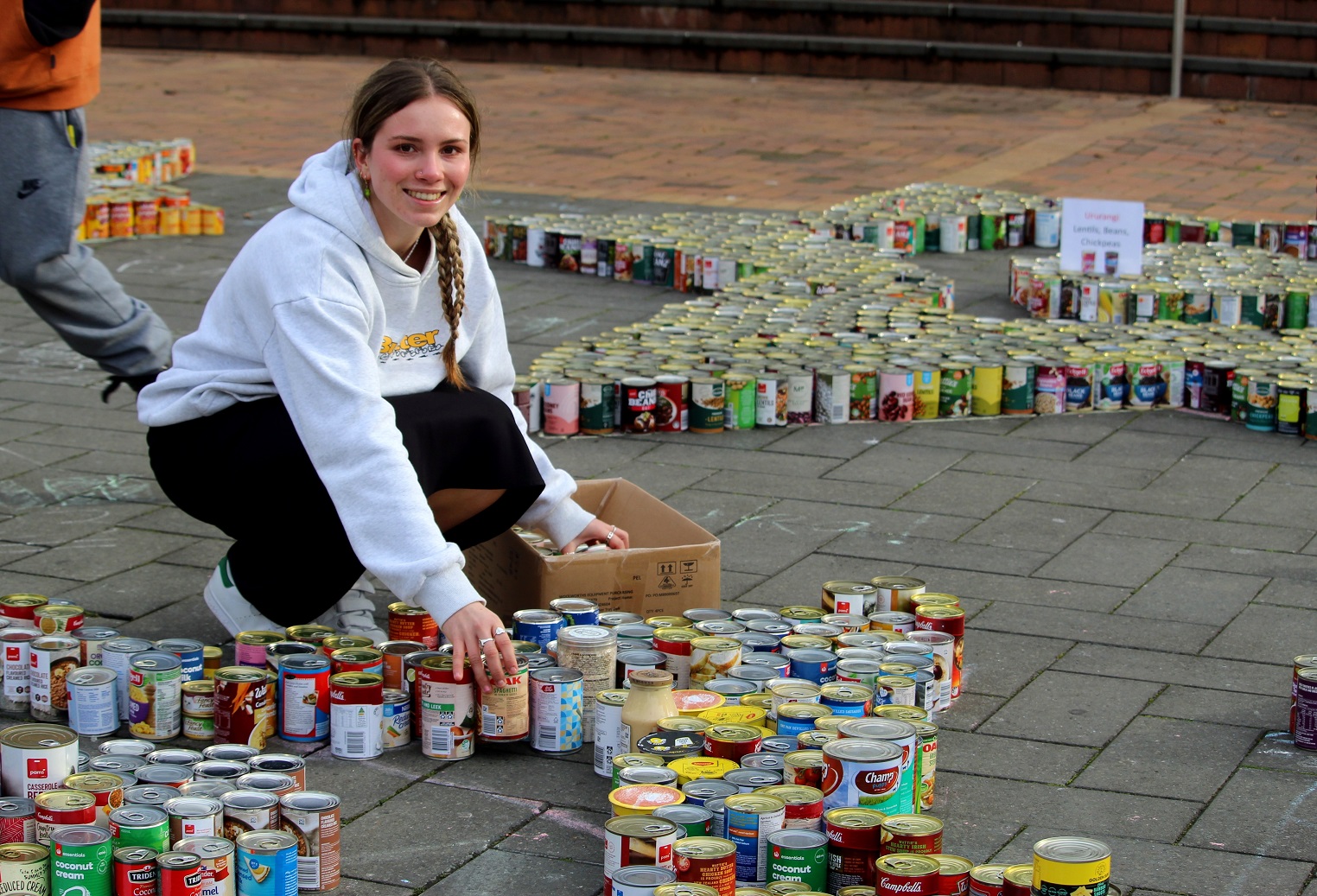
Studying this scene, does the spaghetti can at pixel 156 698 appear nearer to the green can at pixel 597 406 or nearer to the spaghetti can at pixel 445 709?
the spaghetti can at pixel 445 709

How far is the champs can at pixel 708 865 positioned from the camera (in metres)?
2.43

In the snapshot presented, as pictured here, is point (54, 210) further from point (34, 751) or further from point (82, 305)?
point (34, 751)

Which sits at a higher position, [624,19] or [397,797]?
[624,19]

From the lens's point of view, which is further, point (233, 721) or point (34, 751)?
point (233, 721)

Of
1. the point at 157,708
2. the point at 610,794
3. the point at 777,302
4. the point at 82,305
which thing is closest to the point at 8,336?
the point at 82,305

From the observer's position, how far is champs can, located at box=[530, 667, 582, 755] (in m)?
3.17

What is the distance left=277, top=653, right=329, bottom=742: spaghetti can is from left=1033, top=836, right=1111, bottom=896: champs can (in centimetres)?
138

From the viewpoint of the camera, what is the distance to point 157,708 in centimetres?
316

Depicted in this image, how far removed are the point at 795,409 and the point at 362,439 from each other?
2.58 metres

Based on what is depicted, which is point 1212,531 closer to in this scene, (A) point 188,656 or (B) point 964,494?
(B) point 964,494

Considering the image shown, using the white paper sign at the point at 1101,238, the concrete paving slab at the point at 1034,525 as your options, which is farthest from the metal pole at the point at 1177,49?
the concrete paving slab at the point at 1034,525

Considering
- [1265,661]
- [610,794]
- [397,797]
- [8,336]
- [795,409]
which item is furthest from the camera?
[8,336]

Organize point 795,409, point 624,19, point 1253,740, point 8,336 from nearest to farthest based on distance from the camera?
1. point 1253,740
2. point 795,409
3. point 8,336
4. point 624,19

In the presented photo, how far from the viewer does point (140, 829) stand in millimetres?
2527
